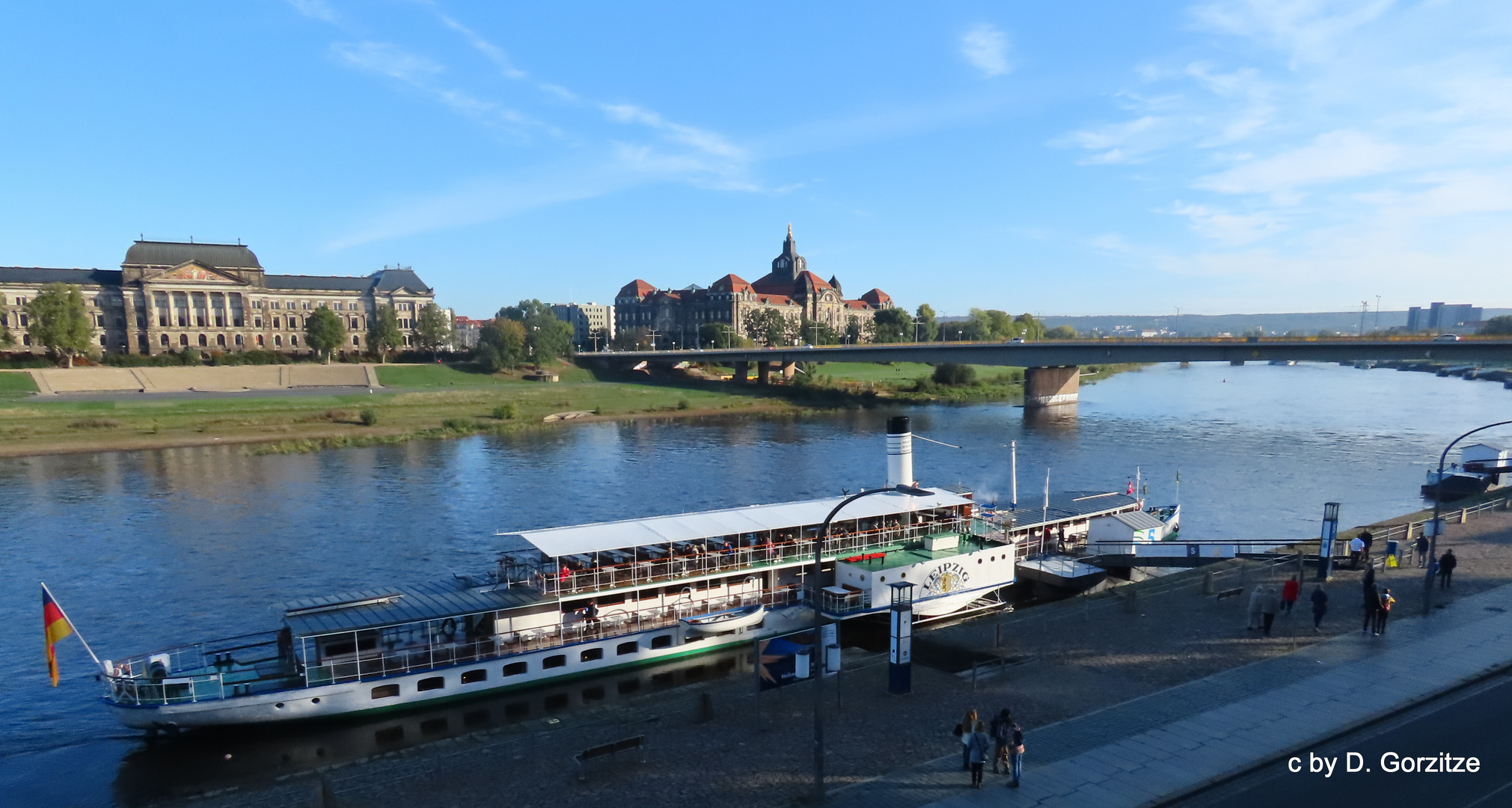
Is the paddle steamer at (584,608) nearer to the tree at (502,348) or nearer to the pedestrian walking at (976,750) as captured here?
the pedestrian walking at (976,750)

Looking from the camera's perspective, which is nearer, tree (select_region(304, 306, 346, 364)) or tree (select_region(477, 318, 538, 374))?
tree (select_region(477, 318, 538, 374))

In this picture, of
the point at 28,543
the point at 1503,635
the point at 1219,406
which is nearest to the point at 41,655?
the point at 28,543

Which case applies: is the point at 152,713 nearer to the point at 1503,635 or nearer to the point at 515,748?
the point at 515,748

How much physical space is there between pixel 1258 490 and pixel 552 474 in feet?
138

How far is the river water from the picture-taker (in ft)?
75.0

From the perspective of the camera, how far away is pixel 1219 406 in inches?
4200

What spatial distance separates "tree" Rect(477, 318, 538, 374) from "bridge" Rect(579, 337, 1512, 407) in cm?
1855

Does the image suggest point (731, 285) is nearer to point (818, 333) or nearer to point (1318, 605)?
point (818, 333)

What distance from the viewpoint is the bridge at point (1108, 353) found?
7081 cm

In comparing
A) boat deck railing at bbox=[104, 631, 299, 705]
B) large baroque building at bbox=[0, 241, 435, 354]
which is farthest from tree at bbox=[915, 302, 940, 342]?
boat deck railing at bbox=[104, 631, 299, 705]

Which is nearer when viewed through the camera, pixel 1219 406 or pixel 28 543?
pixel 28 543

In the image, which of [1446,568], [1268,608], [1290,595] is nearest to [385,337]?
[1290,595]

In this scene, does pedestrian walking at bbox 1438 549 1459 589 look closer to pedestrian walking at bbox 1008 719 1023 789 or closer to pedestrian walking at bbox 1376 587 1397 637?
pedestrian walking at bbox 1376 587 1397 637

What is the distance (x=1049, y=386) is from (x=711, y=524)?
82.4 metres
